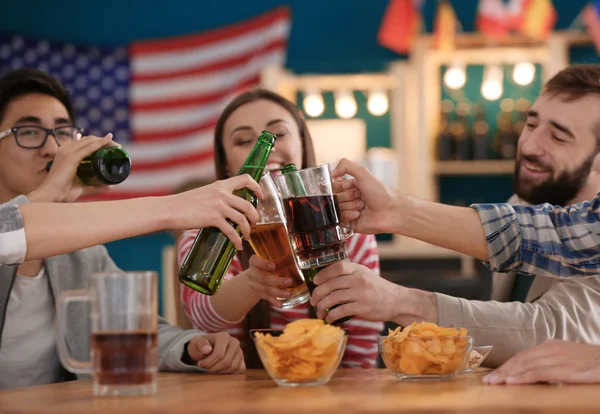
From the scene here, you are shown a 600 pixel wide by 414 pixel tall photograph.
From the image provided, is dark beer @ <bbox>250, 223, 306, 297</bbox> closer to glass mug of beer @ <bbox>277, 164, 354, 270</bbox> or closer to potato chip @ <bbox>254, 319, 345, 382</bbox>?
glass mug of beer @ <bbox>277, 164, 354, 270</bbox>

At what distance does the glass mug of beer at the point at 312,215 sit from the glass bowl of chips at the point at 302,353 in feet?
0.60

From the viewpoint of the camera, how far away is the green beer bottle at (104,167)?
72.6 inches

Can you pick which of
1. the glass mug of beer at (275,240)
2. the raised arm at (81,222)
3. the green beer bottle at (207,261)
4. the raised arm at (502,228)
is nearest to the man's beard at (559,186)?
the raised arm at (502,228)

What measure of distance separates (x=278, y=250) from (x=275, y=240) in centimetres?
3

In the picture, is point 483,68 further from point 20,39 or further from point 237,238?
point 237,238

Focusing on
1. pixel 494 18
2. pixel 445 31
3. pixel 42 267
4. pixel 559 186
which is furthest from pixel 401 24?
pixel 42 267

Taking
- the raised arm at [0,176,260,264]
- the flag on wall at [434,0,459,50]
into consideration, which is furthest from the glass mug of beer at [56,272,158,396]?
the flag on wall at [434,0,459,50]

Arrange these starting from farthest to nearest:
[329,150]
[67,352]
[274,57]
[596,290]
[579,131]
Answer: [274,57] → [329,150] → [579,131] → [596,290] → [67,352]

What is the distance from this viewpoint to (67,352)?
1028 millimetres

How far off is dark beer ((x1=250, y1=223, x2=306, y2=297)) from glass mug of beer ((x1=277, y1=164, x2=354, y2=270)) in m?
0.04

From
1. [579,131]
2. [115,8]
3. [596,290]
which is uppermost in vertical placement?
[115,8]

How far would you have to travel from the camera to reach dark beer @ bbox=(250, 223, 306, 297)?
1354mm

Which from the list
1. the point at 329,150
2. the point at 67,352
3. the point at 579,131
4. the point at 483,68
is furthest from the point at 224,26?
the point at 67,352

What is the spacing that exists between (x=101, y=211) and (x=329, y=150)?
3.93 metres
